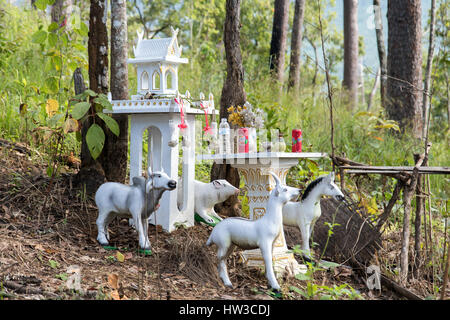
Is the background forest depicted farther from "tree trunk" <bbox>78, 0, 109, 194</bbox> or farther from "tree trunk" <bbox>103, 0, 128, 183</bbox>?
"tree trunk" <bbox>103, 0, 128, 183</bbox>

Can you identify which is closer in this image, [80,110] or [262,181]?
[262,181]

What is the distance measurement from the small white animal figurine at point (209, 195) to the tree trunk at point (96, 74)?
94 cm

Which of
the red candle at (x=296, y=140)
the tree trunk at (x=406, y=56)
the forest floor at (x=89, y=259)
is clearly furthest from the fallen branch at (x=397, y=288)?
the tree trunk at (x=406, y=56)

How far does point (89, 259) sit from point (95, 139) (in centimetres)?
125

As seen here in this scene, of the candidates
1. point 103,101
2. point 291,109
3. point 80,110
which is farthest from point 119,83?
point 291,109

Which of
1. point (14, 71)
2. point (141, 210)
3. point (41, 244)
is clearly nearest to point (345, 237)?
point (141, 210)

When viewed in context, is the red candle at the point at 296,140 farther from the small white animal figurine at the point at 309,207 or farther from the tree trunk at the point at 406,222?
the tree trunk at the point at 406,222

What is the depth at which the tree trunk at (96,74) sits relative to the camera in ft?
18.2

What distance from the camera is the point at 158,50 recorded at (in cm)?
525

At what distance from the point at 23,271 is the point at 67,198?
5.32 ft

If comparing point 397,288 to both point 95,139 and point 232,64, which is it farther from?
point 95,139

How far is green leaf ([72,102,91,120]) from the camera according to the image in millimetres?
4965

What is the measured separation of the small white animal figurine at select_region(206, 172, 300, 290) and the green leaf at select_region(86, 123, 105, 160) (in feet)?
5.33
